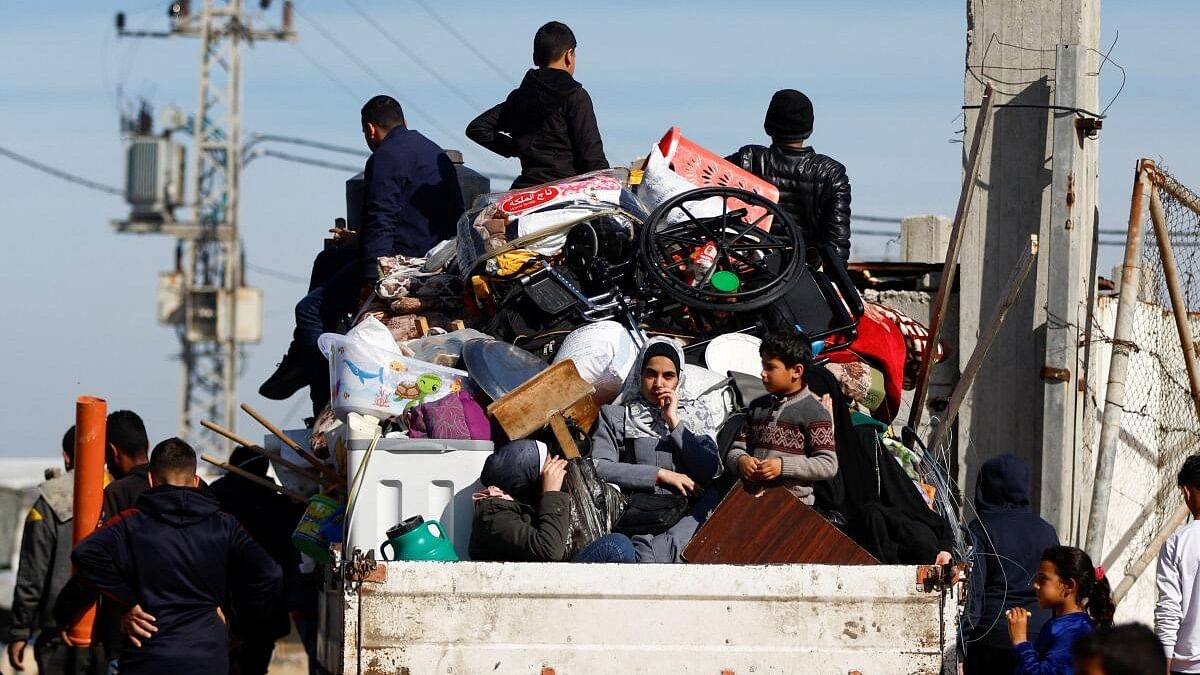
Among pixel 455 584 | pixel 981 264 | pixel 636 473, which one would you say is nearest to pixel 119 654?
pixel 455 584

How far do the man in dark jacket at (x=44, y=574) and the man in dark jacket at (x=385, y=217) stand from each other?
1.54m

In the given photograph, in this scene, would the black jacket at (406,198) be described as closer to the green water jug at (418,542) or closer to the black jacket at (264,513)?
the black jacket at (264,513)

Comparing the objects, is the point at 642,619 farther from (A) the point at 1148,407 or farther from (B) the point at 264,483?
(A) the point at 1148,407

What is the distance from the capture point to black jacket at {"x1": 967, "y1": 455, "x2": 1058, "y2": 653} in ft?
20.0

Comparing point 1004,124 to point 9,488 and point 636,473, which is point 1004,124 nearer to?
point 636,473

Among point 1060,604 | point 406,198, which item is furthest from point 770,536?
point 406,198

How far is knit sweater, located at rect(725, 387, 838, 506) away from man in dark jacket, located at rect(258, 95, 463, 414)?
2745 mm

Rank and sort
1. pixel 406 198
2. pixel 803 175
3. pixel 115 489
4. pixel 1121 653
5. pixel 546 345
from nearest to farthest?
1. pixel 1121 653
2. pixel 115 489
3. pixel 546 345
4. pixel 803 175
5. pixel 406 198

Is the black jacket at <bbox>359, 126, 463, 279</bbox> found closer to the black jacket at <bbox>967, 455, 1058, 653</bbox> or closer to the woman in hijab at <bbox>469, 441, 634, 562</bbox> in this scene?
the woman in hijab at <bbox>469, 441, 634, 562</bbox>

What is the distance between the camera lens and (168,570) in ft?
18.9

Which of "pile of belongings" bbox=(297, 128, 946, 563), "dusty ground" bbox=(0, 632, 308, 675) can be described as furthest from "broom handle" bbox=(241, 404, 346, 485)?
"dusty ground" bbox=(0, 632, 308, 675)

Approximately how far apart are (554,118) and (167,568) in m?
3.21

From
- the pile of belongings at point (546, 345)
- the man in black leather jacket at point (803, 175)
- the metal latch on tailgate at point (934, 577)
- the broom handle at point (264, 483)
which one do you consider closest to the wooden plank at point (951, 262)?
the pile of belongings at point (546, 345)

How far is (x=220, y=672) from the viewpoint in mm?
5887
